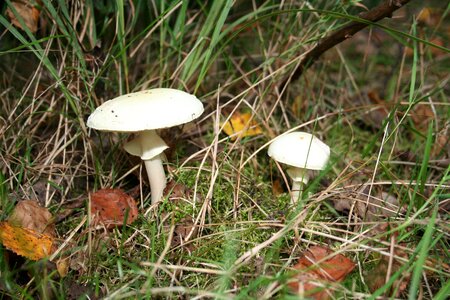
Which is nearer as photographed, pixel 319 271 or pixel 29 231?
pixel 319 271

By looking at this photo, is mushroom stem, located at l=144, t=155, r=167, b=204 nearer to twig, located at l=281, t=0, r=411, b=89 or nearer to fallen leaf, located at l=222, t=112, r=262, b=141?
fallen leaf, located at l=222, t=112, r=262, b=141

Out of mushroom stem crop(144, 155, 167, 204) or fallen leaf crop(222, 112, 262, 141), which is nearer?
mushroom stem crop(144, 155, 167, 204)

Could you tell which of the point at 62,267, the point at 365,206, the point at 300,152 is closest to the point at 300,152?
the point at 300,152

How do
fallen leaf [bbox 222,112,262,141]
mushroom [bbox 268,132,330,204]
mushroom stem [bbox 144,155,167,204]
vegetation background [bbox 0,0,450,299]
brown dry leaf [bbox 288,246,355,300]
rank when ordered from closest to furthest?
1. brown dry leaf [bbox 288,246,355,300]
2. vegetation background [bbox 0,0,450,299]
3. mushroom [bbox 268,132,330,204]
4. mushroom stem [bbox 144,155,167,204]
5. fallen leaf [bbox 222,112,262,141]

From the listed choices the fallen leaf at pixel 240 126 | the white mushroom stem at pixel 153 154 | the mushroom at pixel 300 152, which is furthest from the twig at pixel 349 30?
the white mushroom stem at pixel 153 154

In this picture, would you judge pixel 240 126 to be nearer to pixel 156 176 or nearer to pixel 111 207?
pixel 156 176

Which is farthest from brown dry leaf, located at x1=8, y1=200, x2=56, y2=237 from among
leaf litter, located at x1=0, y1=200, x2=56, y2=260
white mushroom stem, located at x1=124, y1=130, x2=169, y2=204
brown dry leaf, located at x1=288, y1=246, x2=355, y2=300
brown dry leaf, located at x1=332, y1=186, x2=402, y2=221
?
brown dry leaf, located at x1=332, y1=186, x2=402, y2=221

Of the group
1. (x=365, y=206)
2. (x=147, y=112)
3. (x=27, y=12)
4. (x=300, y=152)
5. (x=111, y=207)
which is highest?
(x=27, y=12)
